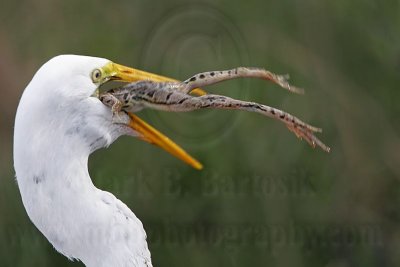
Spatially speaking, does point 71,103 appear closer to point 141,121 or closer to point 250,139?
point 141,121

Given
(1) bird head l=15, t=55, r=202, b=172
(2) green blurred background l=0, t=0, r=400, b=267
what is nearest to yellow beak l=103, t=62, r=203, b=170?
(1) bird head l=15, t=55, r=202, b=172

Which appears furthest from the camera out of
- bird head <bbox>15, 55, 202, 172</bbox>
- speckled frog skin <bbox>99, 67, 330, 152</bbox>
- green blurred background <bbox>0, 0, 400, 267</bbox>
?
green blurred background <bbox>0, 0, 400, 267</bbox>

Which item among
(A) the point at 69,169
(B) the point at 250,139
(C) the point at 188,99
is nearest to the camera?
(A) the point at 69,169

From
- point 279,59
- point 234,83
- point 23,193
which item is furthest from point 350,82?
point 23,193

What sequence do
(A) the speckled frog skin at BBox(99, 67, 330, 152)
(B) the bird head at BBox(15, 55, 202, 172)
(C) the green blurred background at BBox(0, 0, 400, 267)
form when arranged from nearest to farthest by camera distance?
(B) the bird head at BBox(15, 55, 202, 172) → (A) the speckled frog skin at BBox(99, 67, 330, 152) → (C) the green blurred background at BBox(0, 0, 400, 267)

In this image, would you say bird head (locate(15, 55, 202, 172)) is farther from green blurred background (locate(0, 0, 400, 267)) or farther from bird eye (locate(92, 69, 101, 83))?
green blurred background (locate(0, 0, 400, 267))

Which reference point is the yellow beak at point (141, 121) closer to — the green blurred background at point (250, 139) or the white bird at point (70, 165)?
the white bird at point (70, 165)

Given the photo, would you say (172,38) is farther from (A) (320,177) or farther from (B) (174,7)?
(A) (320,177)

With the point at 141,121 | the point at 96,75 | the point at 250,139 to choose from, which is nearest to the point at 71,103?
the point at 96,75
